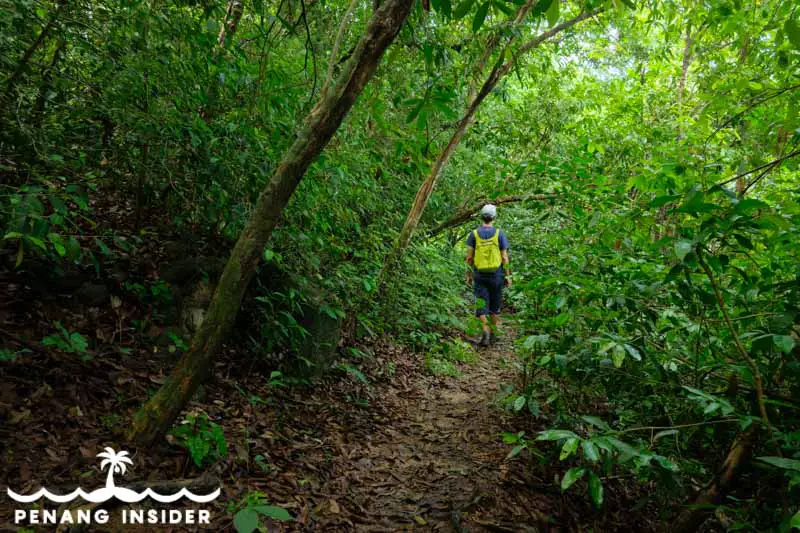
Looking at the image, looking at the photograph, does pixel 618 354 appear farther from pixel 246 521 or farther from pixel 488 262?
pixel 488 262

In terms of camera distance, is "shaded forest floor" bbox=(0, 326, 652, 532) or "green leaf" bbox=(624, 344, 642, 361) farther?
"shaded forest floor" bbox=(0, 326, 652, 532)

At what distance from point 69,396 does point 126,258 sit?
1431mm

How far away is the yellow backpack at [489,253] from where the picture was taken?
24.3 feet

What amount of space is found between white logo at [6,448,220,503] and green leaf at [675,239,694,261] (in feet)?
9.27

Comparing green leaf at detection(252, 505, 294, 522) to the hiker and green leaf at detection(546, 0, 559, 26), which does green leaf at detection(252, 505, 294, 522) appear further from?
the hiker

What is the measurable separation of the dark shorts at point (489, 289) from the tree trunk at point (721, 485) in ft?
16.8

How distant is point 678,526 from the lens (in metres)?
2.49

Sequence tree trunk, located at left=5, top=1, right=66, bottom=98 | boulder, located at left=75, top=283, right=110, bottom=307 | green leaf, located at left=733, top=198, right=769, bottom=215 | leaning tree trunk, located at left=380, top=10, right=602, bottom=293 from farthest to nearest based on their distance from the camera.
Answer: leaning tree trunk, located at left=380, top=10, right=602, bottom=293 < boulder, located at left=75, top=283, right=110, bottom=307 < tree trunk, located at left=5, top=1, right=66, bottom=98 < green leaf, located at left=733, top=198, right=769, bottom=215

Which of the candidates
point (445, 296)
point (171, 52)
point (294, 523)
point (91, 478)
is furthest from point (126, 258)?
point (445, 296)

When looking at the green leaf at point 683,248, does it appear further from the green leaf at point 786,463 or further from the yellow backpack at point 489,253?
the yellow backpack at point 489,253

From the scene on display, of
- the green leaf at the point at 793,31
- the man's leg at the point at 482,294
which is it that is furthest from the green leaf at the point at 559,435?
the man's leg at the point at 482,294

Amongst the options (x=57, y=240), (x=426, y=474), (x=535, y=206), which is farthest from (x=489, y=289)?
(x=57, y=240)

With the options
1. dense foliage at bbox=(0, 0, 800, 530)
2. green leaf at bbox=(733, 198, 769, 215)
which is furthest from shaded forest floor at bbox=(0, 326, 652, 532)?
green leaf at bbox=(733, 198, 769, 215)

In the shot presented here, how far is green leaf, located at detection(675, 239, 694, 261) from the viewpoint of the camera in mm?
2010
